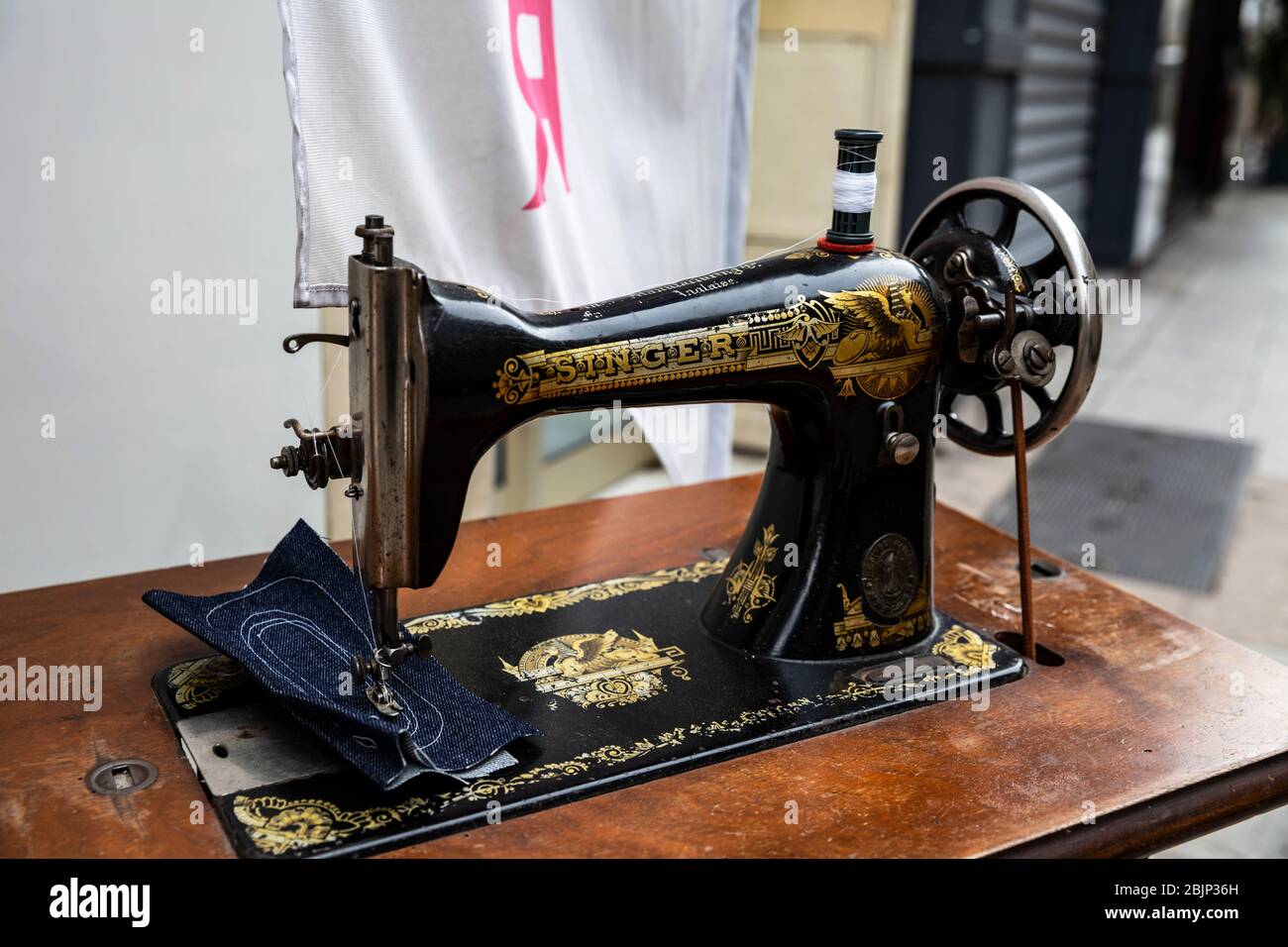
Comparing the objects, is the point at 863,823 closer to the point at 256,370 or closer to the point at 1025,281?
Result: the point at 1025,281

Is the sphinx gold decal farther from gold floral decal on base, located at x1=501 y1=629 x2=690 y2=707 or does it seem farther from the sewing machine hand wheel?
gold floral decal on base, located at x1=501 y1=629 x2=690 y2=707

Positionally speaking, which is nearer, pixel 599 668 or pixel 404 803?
pixel 404 803

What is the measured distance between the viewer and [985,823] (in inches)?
35.8

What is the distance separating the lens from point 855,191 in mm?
1109

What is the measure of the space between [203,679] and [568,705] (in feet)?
1.03

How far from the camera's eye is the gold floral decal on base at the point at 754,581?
116 cm

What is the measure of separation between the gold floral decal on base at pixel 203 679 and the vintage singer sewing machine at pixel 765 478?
4.8 inches

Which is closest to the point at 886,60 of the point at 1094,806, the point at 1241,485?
the point at 1241,485

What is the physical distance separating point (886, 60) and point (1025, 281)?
2.45m

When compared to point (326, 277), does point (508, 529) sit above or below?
below

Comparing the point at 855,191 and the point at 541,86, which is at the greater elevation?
the point at 541,86
